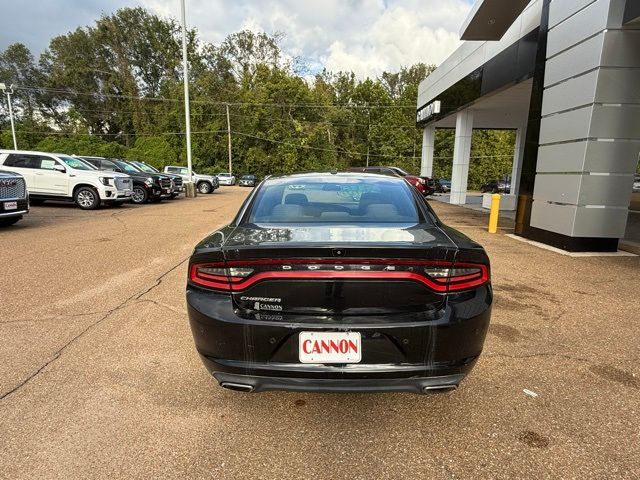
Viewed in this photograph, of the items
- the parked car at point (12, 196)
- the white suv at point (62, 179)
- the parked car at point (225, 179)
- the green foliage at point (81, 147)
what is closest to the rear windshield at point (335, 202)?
the parked car at point (12, 196)

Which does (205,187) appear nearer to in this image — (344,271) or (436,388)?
(344,271)

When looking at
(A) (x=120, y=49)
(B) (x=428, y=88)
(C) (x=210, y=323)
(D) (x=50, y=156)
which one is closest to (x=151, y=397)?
(C) (x=210, y=323)

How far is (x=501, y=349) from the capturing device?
136 inches

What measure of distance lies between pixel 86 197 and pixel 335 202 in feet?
42.3

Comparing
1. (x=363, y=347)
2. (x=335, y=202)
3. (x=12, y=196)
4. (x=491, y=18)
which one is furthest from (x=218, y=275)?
(x=491, y=18)

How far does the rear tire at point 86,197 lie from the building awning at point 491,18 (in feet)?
42.1

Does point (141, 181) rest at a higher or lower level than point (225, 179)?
higher

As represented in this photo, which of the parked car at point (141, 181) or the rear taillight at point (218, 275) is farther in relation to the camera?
the parked car at point (141, 181)

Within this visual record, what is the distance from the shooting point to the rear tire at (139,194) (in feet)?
52.8

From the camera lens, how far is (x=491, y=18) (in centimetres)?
1114

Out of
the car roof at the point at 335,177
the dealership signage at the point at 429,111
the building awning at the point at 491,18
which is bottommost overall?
the car roof at the point at 335,177

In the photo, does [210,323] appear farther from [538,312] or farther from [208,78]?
[208,78]

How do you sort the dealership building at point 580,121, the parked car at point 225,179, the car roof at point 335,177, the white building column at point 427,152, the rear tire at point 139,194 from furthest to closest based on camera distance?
1. the parked car at point 225,179
2. the white building column at point 427,152
3. the rear tire at point 139,194
4. the dealership building at point 580,121
5. the car roof at point 335,177

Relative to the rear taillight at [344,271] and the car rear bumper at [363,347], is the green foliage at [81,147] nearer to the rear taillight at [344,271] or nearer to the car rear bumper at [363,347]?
the rear taillight at [344,271]
